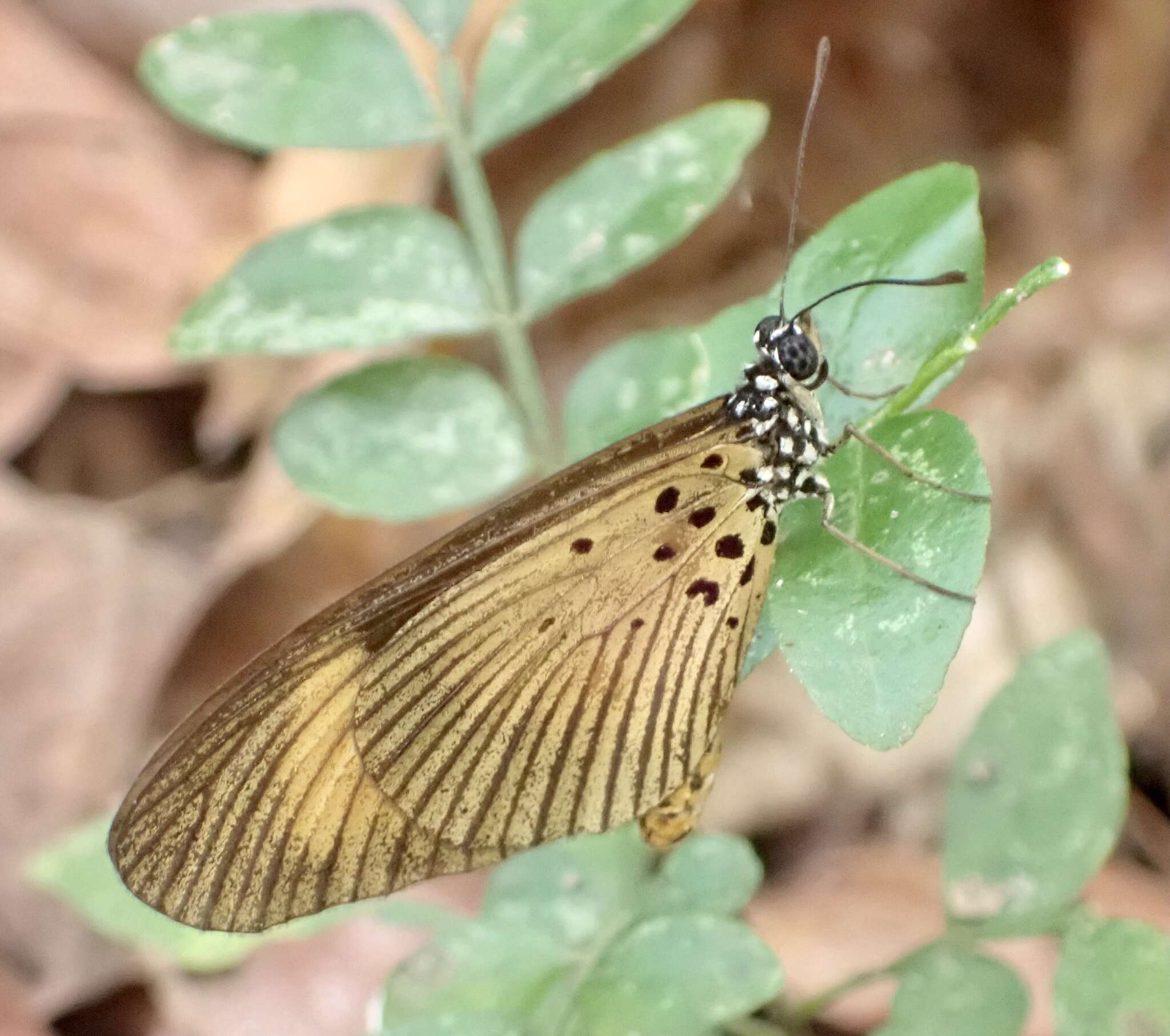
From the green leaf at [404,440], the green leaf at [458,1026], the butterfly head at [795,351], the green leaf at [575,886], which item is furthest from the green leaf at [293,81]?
the green leaf at [458,1026]

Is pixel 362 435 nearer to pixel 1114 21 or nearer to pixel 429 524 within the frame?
pixel 429 524

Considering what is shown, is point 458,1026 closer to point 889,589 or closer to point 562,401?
point 889,589

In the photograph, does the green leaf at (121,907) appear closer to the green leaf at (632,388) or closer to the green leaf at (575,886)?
the green leaf at (575,886)

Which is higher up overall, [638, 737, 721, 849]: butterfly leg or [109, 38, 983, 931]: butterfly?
[109, 38, 983, 931]: butterfly

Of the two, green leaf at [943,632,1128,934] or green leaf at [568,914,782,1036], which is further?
green leaf at [943,632,1128,934]

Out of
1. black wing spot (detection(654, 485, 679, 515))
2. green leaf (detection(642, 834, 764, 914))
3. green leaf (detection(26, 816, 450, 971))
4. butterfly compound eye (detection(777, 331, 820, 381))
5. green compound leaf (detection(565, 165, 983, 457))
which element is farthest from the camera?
green leaf (detection(26, 816, 450, 971))

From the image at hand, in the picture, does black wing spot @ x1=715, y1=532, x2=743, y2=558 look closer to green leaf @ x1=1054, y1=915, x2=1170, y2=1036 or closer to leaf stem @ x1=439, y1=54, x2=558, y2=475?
leaf stem @ x1=439, y1=54, x2=558, y2=475

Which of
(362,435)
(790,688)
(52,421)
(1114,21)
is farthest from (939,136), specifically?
(52,421)

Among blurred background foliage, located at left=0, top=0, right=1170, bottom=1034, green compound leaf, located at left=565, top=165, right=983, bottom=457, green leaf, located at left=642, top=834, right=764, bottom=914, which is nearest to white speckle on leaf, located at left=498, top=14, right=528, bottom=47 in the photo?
blurred background foliage, located at left=0, top=0, right=1170, bottom=1034
